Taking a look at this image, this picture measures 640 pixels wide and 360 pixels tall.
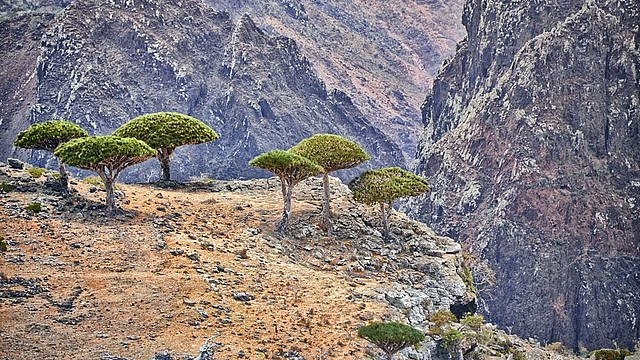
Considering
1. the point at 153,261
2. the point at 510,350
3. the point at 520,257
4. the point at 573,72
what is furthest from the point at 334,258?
the point at 573,72

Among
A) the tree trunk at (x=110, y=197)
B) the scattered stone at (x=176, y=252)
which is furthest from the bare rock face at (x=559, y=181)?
the scattered stone at (x=176, y=252)

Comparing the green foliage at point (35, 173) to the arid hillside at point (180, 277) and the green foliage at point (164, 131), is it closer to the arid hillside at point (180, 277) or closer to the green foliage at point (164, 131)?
the arid hillside at point (180, 277)

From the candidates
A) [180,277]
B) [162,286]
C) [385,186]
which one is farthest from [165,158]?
[162,286]

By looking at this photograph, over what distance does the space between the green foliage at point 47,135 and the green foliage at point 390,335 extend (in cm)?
2415

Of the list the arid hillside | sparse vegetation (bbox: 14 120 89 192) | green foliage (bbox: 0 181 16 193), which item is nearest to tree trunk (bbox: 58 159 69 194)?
sparse vegetation (bbox: 14 120 89 192)

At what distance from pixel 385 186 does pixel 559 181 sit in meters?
118

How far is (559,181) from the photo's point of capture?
165 meters

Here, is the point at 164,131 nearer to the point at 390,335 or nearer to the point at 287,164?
the point at 287,164

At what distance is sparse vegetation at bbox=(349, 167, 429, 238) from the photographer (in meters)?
54.9

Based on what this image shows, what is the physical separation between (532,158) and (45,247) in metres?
137

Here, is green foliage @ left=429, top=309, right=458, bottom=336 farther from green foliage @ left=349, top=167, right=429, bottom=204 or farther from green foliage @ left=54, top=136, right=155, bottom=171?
green foliage @ left=54, top=136, right=155, bottom=171

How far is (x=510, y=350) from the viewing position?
2370 inches

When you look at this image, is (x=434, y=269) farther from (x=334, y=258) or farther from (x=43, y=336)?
(x=43, y=336)

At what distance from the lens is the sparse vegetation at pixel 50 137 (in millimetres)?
52125
